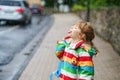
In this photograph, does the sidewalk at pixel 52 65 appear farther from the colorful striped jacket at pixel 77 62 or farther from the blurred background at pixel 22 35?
the colorful striped jacket at pixel 77 62

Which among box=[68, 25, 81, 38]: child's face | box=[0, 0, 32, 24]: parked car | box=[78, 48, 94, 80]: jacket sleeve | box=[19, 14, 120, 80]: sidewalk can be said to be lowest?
box=[0, 0, 32, 24]: parked car

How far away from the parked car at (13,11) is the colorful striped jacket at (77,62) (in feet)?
79.1

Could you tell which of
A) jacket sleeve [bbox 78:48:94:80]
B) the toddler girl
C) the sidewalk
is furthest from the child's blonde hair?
the sidewalk

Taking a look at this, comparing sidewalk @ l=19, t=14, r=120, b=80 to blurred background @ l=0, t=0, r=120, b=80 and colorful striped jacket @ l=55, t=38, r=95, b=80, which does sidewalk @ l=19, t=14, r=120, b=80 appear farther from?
colorful striped jacket @ l=55, t=38, r=95, b=80

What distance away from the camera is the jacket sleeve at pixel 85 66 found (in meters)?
5.26

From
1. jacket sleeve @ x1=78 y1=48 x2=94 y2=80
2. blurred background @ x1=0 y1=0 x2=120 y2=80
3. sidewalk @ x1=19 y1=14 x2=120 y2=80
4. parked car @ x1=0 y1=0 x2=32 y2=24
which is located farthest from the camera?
parked car @ x1=0 y1=0 x2=32 y2=24

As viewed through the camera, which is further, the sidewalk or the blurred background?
the blurred background

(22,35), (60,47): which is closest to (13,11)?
(22,35)

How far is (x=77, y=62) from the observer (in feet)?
17.6

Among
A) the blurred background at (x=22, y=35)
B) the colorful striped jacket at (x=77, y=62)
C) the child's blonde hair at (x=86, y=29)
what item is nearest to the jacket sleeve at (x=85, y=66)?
the colorful striped jacket at (x=77, y=62)

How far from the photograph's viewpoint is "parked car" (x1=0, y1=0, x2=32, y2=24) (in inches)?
1153

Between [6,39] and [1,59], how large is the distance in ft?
19.8

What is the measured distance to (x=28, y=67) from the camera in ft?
36.1

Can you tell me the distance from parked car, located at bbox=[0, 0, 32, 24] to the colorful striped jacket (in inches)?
949
